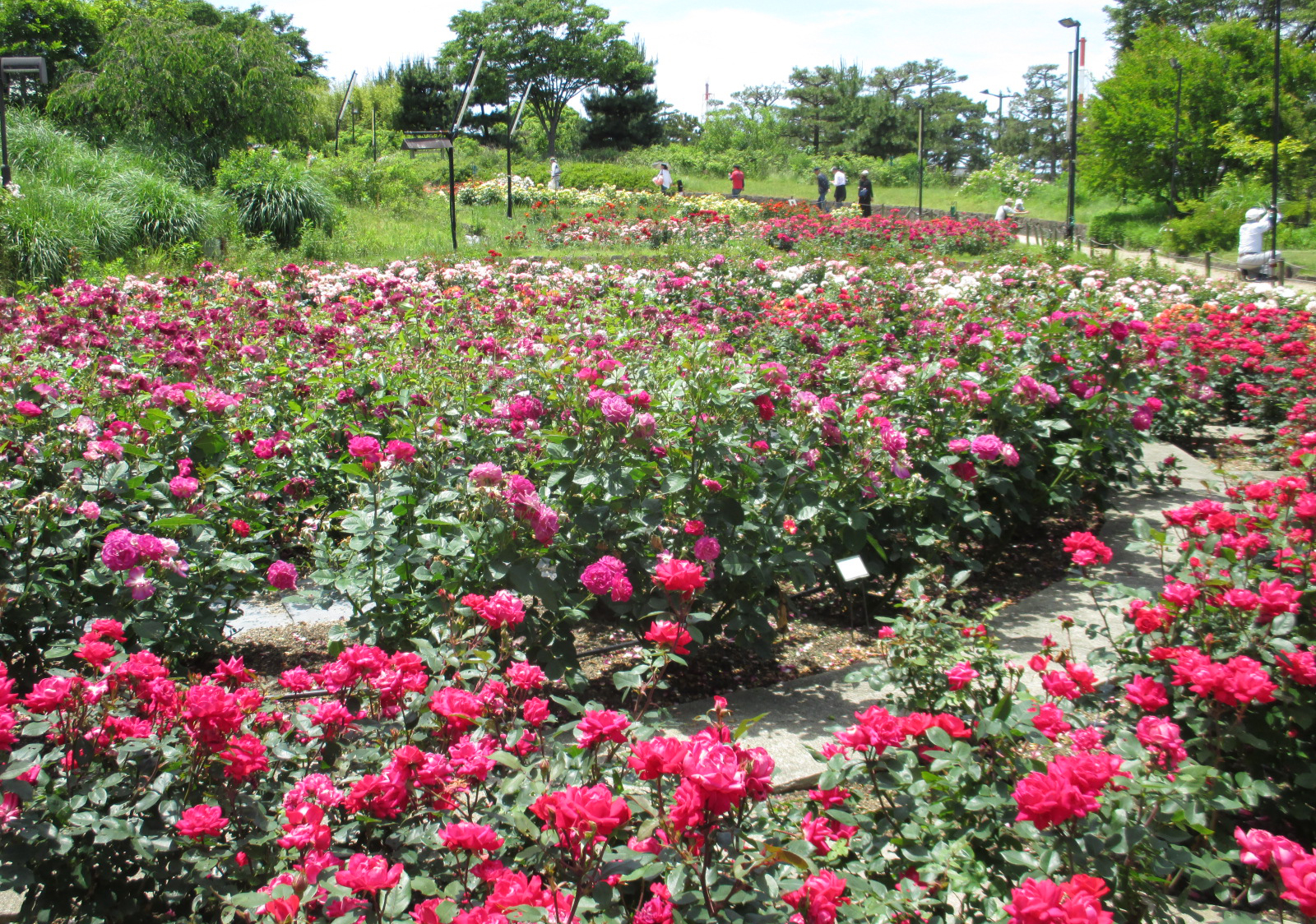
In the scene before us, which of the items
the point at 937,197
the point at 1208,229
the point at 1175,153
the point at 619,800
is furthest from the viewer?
the point at 937,197

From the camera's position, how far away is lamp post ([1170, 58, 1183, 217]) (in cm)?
2598

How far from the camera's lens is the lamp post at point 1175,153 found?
26.0m

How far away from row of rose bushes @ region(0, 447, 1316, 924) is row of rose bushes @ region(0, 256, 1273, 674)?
50 cm

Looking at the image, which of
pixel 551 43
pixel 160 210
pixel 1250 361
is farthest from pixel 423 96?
pixel 1250 361

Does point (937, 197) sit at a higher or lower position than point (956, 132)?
lower

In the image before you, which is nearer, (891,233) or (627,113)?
(891,233)

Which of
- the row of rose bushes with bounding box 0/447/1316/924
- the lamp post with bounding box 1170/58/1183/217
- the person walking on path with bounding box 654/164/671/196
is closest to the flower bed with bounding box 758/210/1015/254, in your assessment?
the person walking on path with bounding box 654/164/671/196

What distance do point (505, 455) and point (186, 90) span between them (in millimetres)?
21011

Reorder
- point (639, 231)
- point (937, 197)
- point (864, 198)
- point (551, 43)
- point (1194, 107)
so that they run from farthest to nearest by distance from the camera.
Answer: point (551, 43), point (937, 197), point (1194, 107), point (864, 198), point (639, 231)

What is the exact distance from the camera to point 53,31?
39.5 meters

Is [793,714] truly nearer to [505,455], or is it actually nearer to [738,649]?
[738,649]

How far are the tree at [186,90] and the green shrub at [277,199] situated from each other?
4926 millimetres

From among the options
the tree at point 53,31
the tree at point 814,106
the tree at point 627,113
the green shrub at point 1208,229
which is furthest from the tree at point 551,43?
the green shrub at point 1208,229

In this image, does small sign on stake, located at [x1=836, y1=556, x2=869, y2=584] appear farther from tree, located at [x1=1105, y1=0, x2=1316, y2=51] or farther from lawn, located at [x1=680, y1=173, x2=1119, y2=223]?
tree, located at [x1=1105, y1=0, x2=1316, y2=51]
